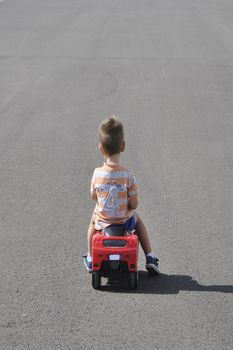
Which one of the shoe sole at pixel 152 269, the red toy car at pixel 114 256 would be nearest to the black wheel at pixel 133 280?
the red toy car at pixel 114 256

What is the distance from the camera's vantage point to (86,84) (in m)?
14.3

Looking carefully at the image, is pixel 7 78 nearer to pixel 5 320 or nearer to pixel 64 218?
pixel 64 218

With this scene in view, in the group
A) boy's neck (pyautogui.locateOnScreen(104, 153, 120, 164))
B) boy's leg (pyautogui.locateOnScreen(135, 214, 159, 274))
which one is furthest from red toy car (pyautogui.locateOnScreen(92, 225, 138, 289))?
boy's neck (pyautogui.locateOnScreen(104, 153, 120, 164))

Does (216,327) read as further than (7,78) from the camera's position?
No

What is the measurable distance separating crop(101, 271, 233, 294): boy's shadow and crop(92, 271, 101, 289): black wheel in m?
0.06

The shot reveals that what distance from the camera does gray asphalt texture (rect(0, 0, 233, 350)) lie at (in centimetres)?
556

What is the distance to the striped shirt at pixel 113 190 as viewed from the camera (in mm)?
6199

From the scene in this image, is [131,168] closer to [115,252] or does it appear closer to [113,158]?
[113,158]

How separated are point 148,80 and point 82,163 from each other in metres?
5.36

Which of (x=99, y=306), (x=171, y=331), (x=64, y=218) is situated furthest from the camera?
(x=64, y=218)

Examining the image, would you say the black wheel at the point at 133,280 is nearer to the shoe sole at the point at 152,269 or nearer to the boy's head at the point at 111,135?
the shoe sole at the point at 152,269

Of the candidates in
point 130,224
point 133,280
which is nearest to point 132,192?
point 130,224

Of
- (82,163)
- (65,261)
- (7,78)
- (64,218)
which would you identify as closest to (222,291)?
(65,261)

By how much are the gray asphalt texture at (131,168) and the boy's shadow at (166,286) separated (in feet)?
0.05
